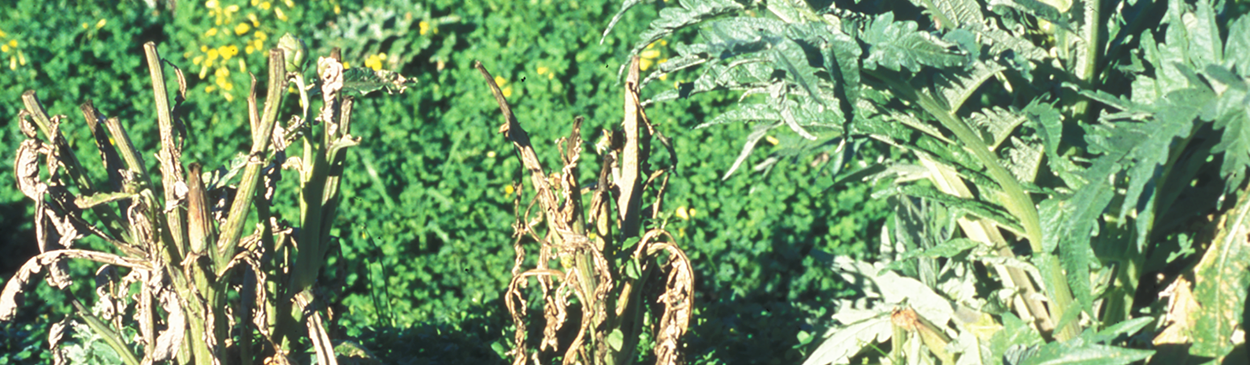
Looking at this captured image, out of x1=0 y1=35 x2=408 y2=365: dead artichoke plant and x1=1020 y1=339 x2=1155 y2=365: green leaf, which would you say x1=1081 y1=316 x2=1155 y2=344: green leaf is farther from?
x1=0 y1=35 x2=408 y2=365: dead artichoke plant

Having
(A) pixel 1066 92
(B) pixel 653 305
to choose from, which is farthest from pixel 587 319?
(A) pixel 1066 92

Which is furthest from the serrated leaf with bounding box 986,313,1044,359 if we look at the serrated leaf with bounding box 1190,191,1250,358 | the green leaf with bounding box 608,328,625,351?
the green leaf with bounding box 608,328,625,351

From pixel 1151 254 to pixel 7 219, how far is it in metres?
3.76

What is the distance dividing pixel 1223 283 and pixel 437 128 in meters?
2.67

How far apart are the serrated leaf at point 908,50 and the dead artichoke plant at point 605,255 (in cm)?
48

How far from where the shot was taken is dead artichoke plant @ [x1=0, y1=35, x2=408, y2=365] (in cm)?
154

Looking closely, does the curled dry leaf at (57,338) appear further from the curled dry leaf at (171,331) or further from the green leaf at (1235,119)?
the green leaf at (1235,119)

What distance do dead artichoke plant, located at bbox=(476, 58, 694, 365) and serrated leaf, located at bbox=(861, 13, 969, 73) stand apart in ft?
1.56

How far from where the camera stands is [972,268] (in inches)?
91.1

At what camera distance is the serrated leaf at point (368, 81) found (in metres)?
1.68

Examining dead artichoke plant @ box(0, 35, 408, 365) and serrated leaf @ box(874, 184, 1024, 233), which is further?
serrated leaf @ box(874, 184, 1024, 233)

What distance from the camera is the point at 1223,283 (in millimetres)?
1756

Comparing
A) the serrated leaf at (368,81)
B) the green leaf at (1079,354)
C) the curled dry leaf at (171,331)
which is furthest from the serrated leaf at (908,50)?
the curled dry leaf at (171,331)

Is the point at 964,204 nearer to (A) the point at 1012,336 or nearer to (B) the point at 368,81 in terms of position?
(A) the point at 1012,336
